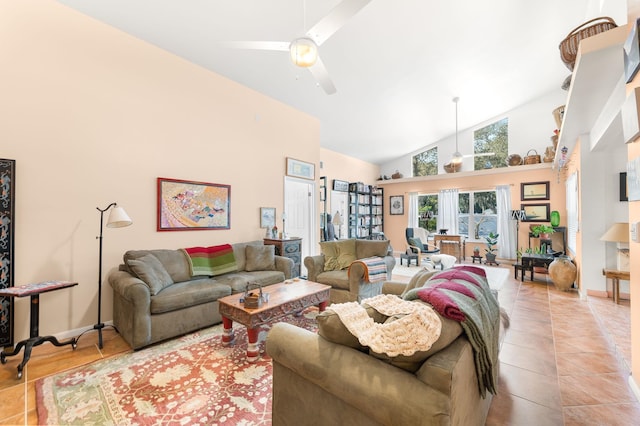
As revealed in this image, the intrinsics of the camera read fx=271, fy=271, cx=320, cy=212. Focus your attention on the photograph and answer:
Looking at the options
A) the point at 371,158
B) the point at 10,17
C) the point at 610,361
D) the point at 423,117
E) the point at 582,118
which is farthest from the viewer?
the point at 371,158

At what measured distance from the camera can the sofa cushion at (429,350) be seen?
105 centimetres

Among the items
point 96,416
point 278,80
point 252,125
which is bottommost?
point 96,416

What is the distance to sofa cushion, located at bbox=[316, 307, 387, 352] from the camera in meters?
1.23

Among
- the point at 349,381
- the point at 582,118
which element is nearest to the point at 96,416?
the point at 349,381

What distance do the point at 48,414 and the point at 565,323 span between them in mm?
4741

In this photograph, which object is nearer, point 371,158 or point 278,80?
point 278,80

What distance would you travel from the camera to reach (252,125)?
4613mm

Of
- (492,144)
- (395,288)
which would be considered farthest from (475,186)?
(395,288)

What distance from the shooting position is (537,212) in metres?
6.46

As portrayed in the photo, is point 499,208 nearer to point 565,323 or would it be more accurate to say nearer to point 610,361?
point 565,323

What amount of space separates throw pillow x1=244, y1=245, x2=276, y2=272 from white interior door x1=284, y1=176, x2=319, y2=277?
1.23 m

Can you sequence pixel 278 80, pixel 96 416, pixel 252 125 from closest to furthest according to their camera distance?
pixel 96 416 → pixel 278 80 → pixel 252 125

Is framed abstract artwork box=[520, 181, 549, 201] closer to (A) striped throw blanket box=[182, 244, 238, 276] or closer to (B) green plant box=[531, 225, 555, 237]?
(B) green plant box=[531, 225, 555, 237]

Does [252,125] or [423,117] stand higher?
[423,117]
